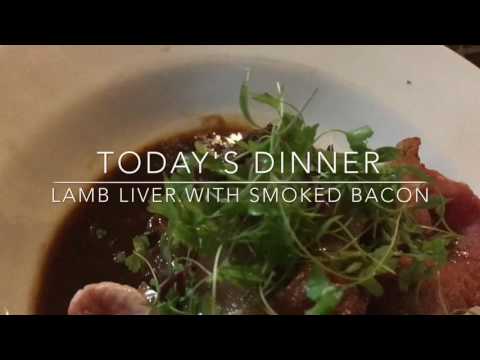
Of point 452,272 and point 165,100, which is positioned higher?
point 165,100

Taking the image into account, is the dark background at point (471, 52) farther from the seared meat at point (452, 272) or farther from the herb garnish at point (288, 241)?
the herb garnish at point (288, 241)

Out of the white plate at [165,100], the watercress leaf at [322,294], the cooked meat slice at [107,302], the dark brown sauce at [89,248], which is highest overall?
the white plate at [165,100]

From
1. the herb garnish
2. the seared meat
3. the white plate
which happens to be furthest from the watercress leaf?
the white plate

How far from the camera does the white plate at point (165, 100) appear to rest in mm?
1819

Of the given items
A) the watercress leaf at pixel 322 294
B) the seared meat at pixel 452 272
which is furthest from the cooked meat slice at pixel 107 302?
the seared meat at pixel 452 272

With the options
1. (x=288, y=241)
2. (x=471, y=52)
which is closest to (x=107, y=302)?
(x=288, y=241)

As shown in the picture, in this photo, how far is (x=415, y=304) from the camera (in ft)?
4.82

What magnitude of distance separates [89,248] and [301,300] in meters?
0.77

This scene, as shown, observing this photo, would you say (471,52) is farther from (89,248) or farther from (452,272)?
(89,248)

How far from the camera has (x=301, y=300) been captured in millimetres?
1315

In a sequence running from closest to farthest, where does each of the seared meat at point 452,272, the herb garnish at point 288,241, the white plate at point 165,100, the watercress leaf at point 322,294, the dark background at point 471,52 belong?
the watercress leaf at point 322,294, the herb garnish at point 288,241, the seared meat at point 452,272, the white plate at point 165,100, the dark background at point 471,52

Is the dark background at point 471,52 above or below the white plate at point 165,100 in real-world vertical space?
above

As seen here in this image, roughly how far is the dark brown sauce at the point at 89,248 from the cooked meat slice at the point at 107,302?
0.18 m

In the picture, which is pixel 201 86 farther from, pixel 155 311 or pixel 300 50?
pixel 155 311
